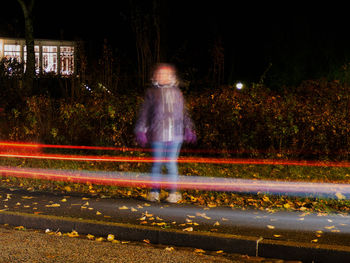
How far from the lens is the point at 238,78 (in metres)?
24.9

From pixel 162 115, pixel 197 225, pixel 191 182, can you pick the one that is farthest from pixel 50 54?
pixel 197 225

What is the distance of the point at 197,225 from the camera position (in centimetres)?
641

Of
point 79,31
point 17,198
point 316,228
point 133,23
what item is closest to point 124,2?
point 79,31

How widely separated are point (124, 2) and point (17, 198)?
23.4m

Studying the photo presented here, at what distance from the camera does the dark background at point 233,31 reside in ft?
75.8

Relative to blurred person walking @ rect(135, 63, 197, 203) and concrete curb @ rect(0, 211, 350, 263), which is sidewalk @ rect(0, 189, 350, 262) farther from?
blurred person walking @ rect(135, 63, 197, 203)

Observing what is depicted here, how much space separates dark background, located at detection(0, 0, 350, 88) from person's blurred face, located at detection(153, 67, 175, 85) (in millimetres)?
12468

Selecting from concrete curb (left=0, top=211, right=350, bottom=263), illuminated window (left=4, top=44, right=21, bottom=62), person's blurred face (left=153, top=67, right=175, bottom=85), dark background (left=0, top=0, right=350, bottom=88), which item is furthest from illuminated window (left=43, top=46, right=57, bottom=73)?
concrete curb (left=0, top=211, right=350, bottom=263)

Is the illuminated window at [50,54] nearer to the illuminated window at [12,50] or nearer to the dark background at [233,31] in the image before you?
the dark background at [233,31]

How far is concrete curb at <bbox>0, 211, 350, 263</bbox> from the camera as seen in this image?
5426 mm

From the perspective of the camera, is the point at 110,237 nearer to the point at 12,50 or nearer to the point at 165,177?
the point at 165,177

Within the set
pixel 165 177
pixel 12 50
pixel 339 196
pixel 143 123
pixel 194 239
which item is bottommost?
pixel 194 239

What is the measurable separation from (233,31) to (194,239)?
73.1 feet

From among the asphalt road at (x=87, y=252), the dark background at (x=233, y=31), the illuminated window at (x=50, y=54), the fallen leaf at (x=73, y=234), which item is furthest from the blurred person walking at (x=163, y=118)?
the illuminated window at (x=50, y=54)
